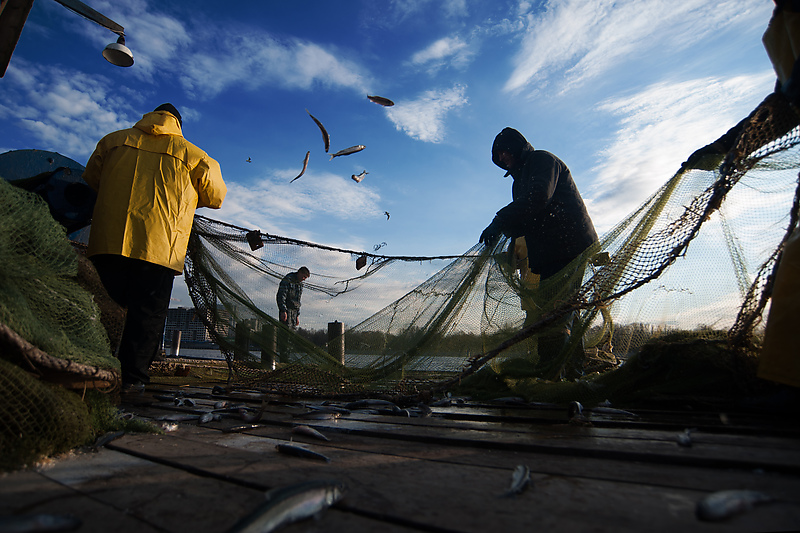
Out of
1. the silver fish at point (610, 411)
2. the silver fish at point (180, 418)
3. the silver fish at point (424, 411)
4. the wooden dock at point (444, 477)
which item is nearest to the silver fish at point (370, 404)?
the silver fish at point (424, 411)

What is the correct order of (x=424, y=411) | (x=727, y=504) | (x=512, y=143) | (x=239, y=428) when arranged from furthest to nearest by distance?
(x=512, y=143)
(x=424, y=411)
(x=239, y=428)
(x=727, y=504)

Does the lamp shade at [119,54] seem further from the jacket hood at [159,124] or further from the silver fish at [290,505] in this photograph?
the silver fish at [290,505]

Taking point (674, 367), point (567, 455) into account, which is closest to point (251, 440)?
point (567, 455)

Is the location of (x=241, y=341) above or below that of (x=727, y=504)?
above

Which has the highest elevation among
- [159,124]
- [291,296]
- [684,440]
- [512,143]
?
[512,143]

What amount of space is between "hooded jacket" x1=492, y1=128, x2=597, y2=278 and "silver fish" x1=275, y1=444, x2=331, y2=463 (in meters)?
4.48

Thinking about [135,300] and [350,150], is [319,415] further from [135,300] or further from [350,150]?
[350,150]

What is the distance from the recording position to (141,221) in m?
5.05

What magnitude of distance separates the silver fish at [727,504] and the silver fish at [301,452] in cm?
153

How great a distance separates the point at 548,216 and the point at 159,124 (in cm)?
567

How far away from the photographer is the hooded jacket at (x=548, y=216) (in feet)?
19.2

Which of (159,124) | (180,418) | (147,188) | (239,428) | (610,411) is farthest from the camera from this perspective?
(159,124)

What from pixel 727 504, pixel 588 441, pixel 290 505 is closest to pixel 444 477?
pixel 290 505

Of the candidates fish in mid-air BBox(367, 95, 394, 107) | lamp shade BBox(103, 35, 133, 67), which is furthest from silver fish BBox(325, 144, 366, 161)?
lamp shade BBox(103, 35, 133, 67)
